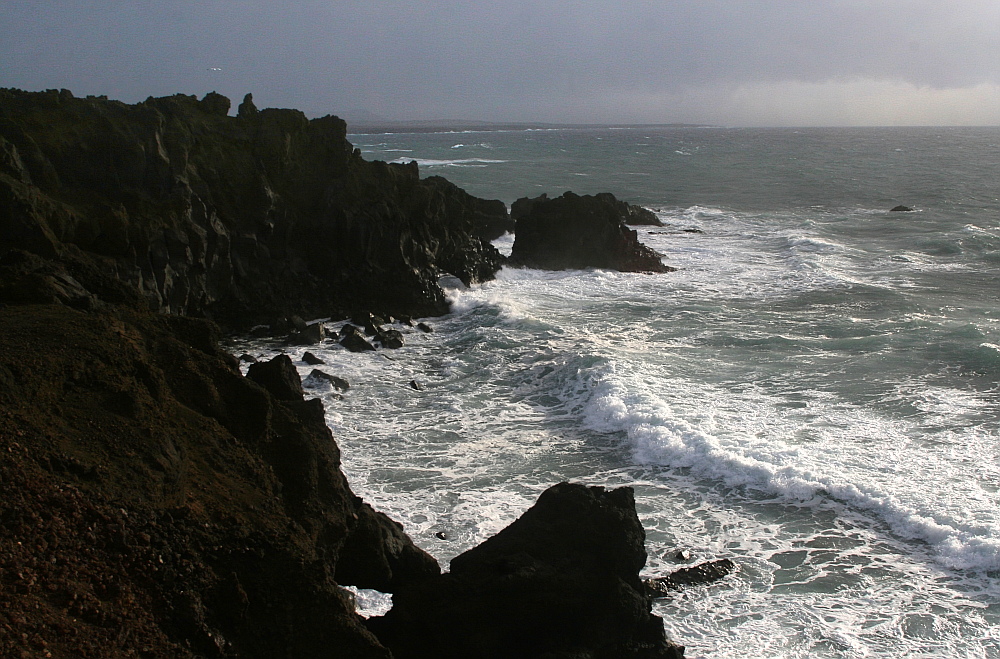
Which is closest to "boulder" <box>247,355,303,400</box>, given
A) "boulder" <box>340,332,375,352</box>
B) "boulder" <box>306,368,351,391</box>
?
"boulder" <box>306,368,351,391</box>

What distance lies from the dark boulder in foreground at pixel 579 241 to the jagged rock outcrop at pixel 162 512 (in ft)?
91.5

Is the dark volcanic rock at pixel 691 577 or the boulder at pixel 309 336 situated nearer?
the dark volcanic rock at pixel 691 577

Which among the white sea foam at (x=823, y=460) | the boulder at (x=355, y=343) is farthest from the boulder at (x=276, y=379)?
the boulder at (x=355, y=343)

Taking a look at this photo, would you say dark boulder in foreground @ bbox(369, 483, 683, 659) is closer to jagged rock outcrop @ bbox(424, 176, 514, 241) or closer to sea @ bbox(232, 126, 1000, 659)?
sea @ bbox(232, 126, 1000, 659)

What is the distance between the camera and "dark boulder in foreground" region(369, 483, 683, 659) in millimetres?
8375

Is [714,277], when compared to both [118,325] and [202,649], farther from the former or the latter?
[202,649]

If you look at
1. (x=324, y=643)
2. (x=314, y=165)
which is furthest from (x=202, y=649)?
(x=314, y=165)

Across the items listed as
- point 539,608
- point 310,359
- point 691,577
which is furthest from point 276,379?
point 310,359

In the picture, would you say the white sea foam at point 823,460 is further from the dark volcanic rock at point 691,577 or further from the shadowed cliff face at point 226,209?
the shadowed cliff face at point 226,209

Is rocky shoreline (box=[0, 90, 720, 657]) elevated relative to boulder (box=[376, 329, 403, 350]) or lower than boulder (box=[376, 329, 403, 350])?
elevated

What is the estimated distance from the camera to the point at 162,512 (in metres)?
6.97

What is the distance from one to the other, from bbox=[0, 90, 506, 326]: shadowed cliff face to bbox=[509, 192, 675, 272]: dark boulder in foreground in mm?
3626

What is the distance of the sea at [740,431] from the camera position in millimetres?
11945

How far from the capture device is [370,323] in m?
25.7
